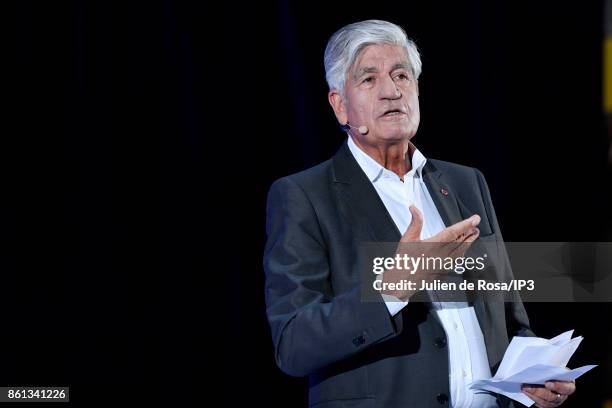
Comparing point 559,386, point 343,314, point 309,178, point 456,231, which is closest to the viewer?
point 456,231

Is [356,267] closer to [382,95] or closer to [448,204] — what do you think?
[448,204]

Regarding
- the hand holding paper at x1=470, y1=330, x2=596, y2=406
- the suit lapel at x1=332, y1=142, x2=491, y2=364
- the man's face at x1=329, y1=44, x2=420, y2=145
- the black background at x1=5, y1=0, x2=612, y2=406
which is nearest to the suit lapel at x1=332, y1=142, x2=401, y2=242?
the suit lapel at x1=332, y1=142, x2=491, y2=364

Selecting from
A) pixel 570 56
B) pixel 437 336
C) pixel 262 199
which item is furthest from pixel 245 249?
pixel 570 56

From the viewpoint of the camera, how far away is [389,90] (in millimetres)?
1879

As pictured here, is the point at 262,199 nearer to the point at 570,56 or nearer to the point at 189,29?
the point at 189,29

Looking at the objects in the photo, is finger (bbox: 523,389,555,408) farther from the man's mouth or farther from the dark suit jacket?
the man's mouth

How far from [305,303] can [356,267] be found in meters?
0.15

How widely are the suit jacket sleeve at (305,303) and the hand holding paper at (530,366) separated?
0.27m

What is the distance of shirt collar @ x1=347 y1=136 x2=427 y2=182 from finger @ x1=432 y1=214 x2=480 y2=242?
0.44 m

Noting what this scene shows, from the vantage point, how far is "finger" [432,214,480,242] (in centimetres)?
145

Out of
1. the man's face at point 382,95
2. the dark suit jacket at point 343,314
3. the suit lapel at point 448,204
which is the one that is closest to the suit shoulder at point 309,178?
the dark suit jacket at point 343,314

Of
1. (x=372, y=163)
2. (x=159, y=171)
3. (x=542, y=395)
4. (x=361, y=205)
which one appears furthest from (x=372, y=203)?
(x=159, y=171)

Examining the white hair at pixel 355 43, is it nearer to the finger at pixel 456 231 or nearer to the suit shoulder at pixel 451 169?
the suit shoulder at pixel 451 169

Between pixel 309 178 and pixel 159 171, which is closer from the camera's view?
pixel 309 178
